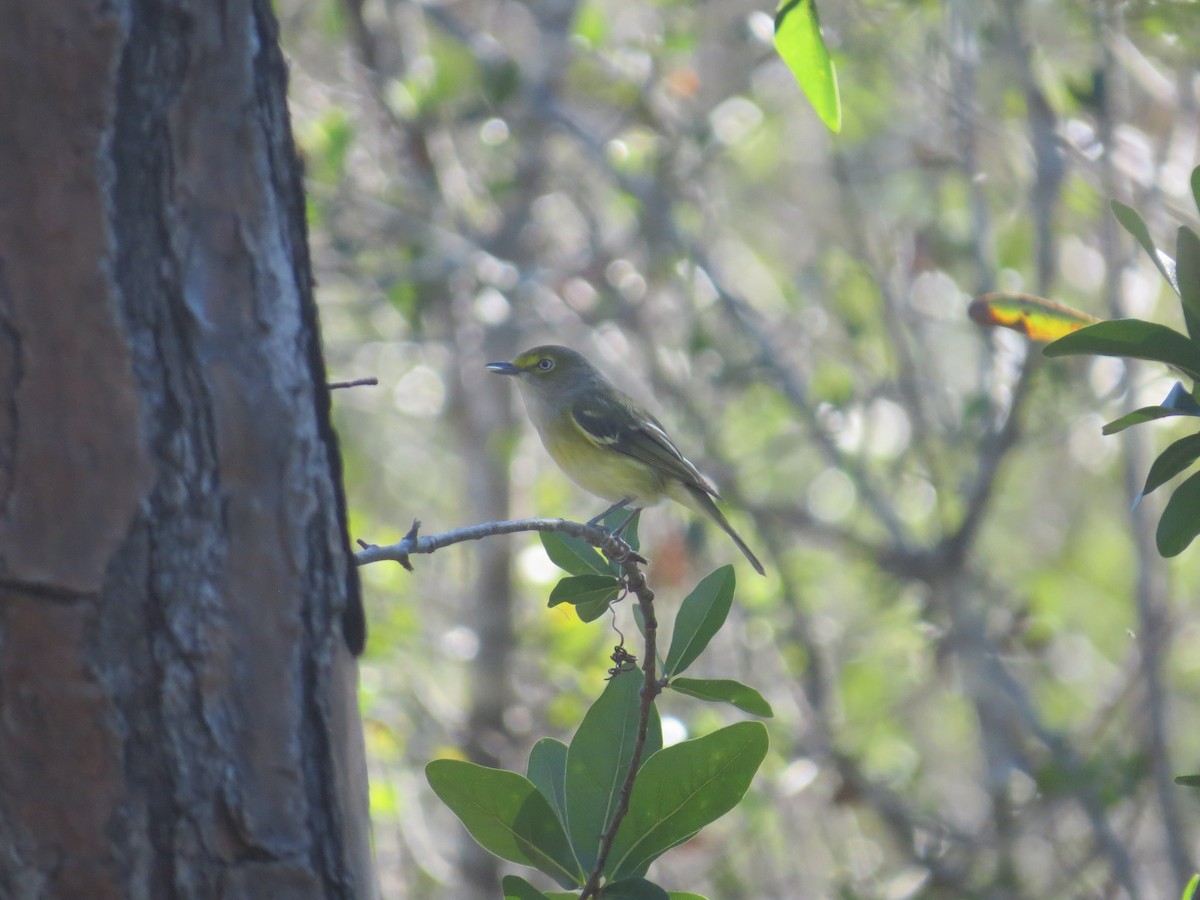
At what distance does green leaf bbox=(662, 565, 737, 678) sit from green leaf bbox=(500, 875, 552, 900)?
37 centimetres

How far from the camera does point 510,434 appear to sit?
7.16 meters

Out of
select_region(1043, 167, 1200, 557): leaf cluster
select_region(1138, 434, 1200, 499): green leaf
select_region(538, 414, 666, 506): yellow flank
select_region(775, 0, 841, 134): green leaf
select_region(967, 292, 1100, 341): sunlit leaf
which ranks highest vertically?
select_region(775, 0, 841, 134): green leaf

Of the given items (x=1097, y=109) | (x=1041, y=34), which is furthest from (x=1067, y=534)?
(x=1097, y=109)

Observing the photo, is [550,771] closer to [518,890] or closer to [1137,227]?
[518,890]

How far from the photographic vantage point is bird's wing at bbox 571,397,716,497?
4.83 meters

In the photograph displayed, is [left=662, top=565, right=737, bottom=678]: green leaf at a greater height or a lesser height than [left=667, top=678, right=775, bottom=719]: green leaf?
greater

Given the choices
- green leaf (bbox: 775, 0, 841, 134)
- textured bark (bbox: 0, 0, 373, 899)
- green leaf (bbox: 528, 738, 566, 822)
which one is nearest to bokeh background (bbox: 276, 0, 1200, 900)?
green leaf (bbox: 775, 0, 841, 134)

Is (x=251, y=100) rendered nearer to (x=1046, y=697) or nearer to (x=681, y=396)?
(x=681, y=396)

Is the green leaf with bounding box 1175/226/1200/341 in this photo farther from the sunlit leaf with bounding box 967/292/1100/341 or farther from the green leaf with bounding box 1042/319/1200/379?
the sunlit leaf with bounding box 967/292/1100/341

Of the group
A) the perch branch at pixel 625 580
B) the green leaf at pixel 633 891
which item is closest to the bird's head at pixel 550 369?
the perch branch at pixel 625 580

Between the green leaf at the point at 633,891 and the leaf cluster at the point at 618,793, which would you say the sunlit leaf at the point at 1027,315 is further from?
the green leaf at the point at 633,891

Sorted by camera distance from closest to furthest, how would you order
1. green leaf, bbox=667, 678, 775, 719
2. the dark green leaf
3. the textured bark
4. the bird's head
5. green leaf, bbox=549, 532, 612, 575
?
the textured bark, the dark green leaf, green leaf, bbox=667, 678, 775, 719, green leaf, bbox=549, 532, 612, 575, the bird's head

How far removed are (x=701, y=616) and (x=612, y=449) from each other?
294cm

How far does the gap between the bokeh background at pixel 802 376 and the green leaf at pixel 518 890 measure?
3586mm
